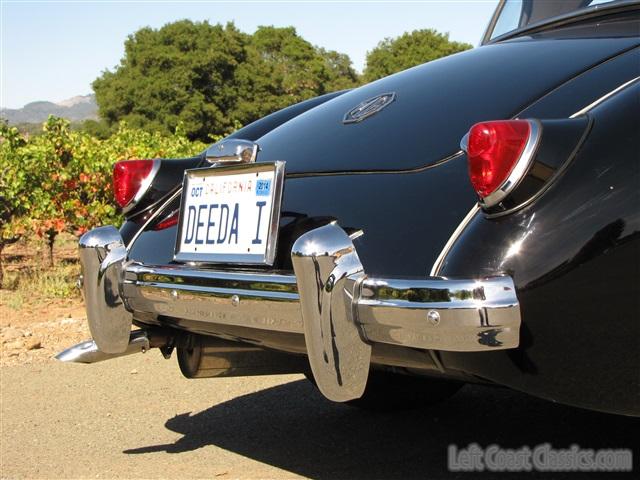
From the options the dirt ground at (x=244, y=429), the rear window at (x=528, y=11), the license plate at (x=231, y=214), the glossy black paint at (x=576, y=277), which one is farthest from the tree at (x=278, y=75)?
the glossy black paint at (x=576, y=277)

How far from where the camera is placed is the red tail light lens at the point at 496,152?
6.38 feet

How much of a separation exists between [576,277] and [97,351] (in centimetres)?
176

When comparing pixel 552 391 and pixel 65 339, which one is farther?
pixel 65 339

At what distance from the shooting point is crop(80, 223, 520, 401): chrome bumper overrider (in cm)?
184

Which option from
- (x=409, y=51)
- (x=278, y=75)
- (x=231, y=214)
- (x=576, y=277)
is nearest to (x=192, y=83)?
(x=278, y=75)

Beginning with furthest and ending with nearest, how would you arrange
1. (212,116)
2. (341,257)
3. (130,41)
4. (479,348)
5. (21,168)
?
1. (130,41)
2. (212,116)
3. (21,168)
4. (341,257)
5. (479,348)

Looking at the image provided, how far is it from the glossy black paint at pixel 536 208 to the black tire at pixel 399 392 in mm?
1267

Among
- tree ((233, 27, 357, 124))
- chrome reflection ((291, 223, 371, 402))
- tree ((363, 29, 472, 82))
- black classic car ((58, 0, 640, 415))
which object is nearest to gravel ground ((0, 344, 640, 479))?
black classic car ((58, 0, 640, 415))

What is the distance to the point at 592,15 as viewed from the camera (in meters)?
2.90

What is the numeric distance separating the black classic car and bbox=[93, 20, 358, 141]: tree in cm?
3474

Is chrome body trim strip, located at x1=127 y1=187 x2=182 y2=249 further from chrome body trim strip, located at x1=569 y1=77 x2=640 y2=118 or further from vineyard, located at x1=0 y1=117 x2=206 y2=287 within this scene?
vineyard, located at x1=0 y1=117 x2=206 y2=287

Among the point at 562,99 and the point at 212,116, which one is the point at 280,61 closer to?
the point at 212,116

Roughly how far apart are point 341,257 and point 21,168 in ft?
19.7

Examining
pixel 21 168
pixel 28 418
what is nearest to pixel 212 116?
pixel 21 168
